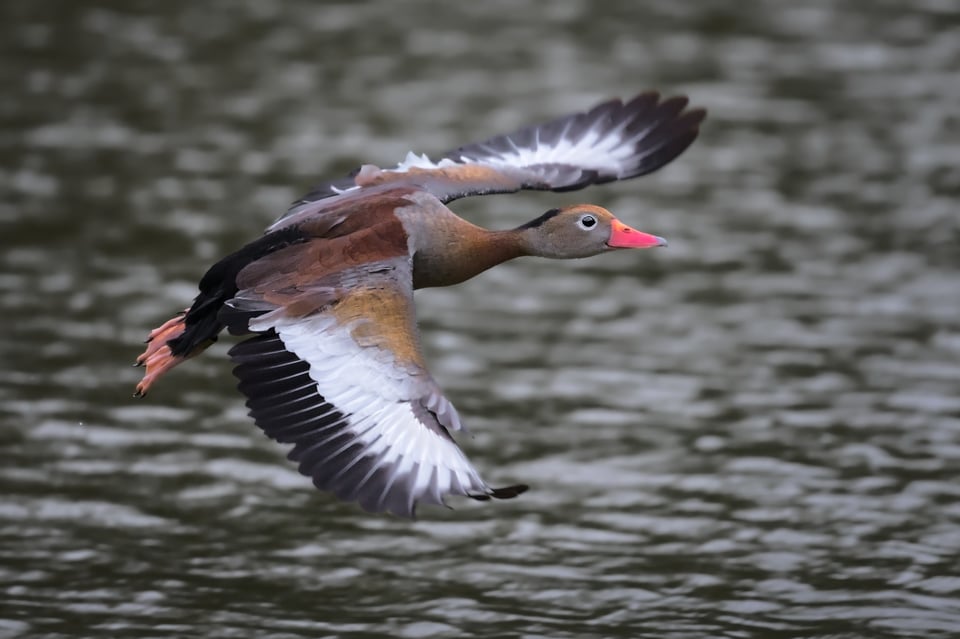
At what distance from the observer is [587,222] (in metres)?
9.52

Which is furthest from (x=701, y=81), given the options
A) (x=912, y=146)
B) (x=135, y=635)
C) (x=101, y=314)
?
(x=135, y=635)

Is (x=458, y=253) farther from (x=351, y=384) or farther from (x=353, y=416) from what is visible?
(x=353, y=416)

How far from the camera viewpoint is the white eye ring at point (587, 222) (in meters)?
9.51

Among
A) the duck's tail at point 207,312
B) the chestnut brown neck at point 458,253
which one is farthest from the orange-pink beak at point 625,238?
the duck's tail at point 207,312

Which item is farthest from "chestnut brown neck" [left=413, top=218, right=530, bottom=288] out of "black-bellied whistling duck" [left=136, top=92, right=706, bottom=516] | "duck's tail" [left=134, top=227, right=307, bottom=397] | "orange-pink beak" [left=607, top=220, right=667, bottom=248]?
"duck's tail" [left=134, top=227, right=307, bottom=397]

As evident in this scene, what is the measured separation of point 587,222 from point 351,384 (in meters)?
1.92

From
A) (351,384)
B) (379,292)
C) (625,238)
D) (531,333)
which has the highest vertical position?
(531,333)

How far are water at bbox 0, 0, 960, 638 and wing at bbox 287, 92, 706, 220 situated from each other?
1.95m

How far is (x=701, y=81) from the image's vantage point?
1667 cm

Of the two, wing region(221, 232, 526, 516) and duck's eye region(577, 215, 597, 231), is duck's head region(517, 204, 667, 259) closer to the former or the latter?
duck's eye region(577, 215, 597, 231)

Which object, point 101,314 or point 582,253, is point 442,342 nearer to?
point 101,314

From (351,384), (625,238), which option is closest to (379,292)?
(351,384)

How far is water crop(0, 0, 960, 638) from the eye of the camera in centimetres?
996

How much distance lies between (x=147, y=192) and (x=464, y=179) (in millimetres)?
5623
